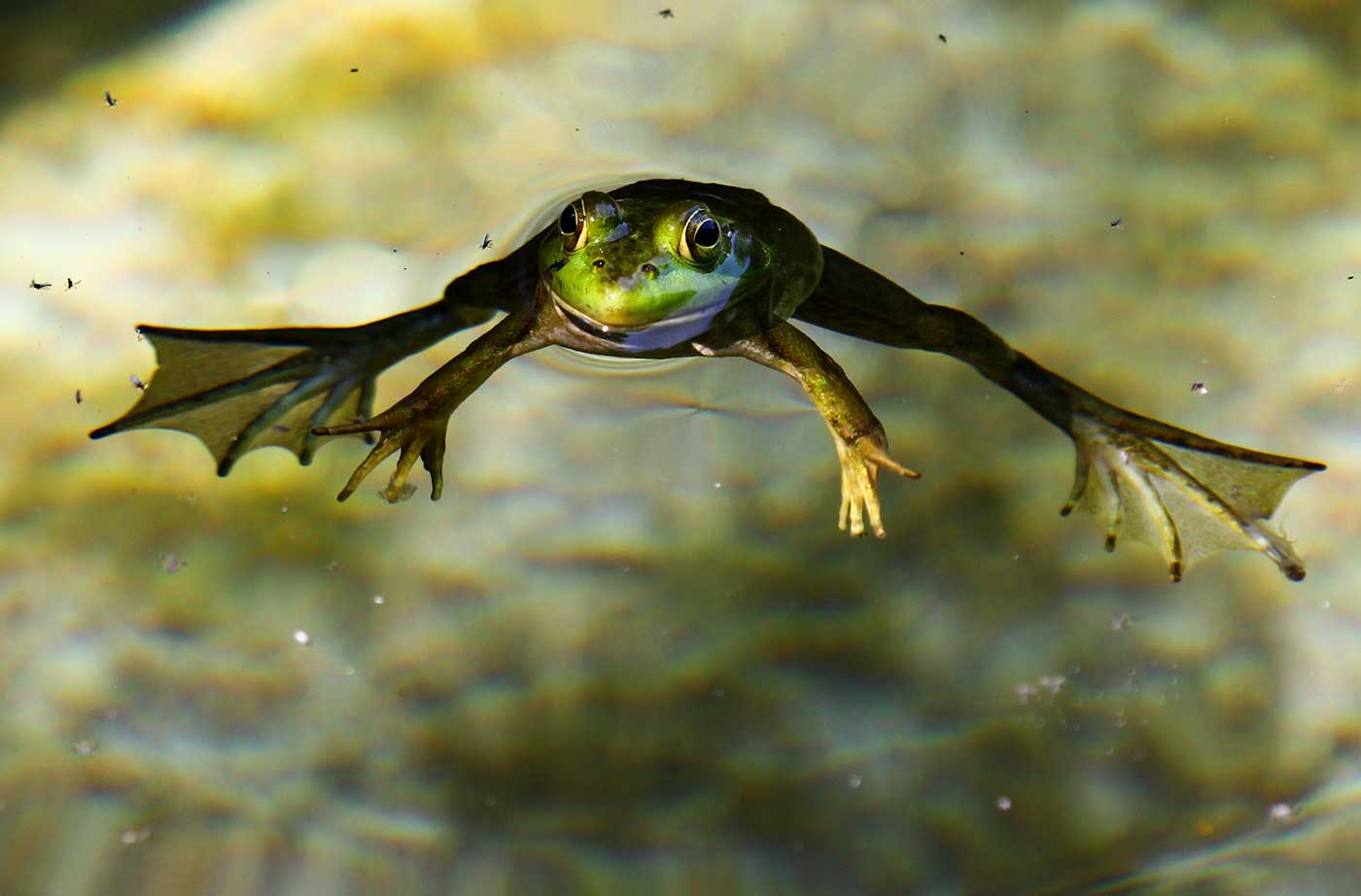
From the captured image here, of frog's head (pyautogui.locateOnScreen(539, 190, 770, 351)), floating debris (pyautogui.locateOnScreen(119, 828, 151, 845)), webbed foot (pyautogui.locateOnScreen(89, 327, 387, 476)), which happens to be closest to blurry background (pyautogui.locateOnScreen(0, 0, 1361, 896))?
floating debris (pyautogui.locateOnScreen(119, 828, 151, 845))

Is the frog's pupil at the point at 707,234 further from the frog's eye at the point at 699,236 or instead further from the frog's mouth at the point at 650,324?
the frog's mouth at the point at 650,324

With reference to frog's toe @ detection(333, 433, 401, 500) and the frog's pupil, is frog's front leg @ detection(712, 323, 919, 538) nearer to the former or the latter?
the frog's pupil

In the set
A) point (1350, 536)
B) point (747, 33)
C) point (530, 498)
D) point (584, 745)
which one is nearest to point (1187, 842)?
point (1350, 536)

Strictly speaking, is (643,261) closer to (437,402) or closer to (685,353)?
(685,353)

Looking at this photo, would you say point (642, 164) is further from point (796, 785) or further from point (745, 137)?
point (796, 785)

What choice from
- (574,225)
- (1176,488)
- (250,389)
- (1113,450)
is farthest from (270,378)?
(1176,488)

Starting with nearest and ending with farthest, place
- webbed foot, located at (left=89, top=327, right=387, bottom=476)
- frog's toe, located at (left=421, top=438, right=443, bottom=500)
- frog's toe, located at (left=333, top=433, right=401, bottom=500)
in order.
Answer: frog's toe, located at (left=333, top=433, right=401, bottom=500) < frog's toe, located at (left=421, top=438, right=443, bottom=500) < webbed foot, located at (left=89, top=327, right=387, bottom=476)
